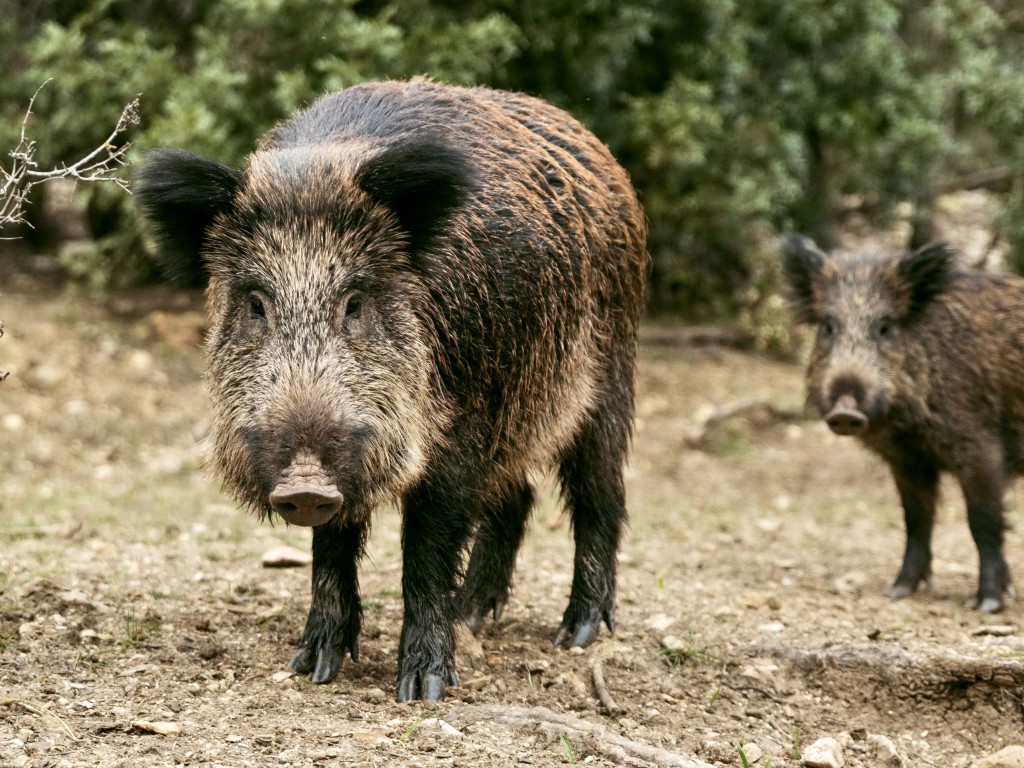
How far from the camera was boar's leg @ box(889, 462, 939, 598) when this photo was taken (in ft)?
22.1

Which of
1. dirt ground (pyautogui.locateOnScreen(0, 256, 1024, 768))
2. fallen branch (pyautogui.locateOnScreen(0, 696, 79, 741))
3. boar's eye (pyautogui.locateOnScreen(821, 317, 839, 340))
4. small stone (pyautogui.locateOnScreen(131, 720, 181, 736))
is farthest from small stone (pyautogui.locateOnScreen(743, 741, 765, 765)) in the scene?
boar's eye (pyautogui.locateOnScreen(821, 317, 839, 340))

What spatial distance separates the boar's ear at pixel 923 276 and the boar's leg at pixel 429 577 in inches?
132

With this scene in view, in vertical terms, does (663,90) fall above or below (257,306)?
above

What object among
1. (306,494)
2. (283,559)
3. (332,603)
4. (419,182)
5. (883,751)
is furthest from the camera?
(283,559)

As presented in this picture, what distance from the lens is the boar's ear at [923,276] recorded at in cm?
682

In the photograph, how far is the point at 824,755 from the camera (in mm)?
4207

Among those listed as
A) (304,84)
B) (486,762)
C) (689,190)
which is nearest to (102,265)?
(304,84)

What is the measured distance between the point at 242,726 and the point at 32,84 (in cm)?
775

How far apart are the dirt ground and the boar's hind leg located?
12 centimetres

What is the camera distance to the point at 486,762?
374cm

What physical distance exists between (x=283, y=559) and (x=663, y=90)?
6.53 meters

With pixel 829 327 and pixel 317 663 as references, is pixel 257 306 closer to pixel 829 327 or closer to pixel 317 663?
pixel 317 663

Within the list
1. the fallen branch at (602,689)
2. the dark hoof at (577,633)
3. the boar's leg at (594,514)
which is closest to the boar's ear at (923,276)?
the boar's leg at (594,514)

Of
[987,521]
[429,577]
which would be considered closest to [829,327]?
[987,521]
